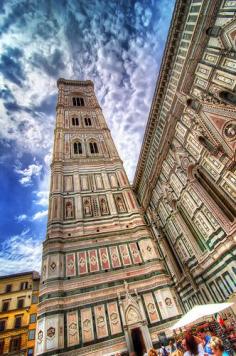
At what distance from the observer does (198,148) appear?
1127 cm

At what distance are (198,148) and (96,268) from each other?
931 cm

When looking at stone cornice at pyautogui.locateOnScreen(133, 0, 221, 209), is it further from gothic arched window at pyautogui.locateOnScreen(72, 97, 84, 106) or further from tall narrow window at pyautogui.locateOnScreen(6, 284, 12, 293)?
tall narrow window at pyautogui.locateOnScreen(6, 284, 12, 293)

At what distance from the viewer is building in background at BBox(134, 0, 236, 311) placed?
905 centimetres

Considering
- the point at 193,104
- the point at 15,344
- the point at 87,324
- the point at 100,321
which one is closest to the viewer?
the point at 87,324

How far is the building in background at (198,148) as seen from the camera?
9055 millimetres

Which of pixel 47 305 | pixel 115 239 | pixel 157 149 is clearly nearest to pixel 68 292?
pixel 47 305

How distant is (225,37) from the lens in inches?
339

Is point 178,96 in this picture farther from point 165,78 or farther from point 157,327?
point 157,327

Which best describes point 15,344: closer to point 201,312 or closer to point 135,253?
point 135,253

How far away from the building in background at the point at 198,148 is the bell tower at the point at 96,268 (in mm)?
3183

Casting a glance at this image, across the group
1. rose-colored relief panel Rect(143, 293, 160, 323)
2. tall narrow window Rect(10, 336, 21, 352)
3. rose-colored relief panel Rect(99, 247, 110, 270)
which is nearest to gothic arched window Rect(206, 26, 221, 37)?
rose-colored relief panel Rect(99, 247, 110, 270)

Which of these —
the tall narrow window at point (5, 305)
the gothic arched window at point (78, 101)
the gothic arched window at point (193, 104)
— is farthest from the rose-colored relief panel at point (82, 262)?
the tall narrow window at point (5, 305)

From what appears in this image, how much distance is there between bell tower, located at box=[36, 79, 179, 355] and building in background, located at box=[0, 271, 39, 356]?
20118 millimetres

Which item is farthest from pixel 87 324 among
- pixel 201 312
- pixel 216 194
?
pixel 216 194
